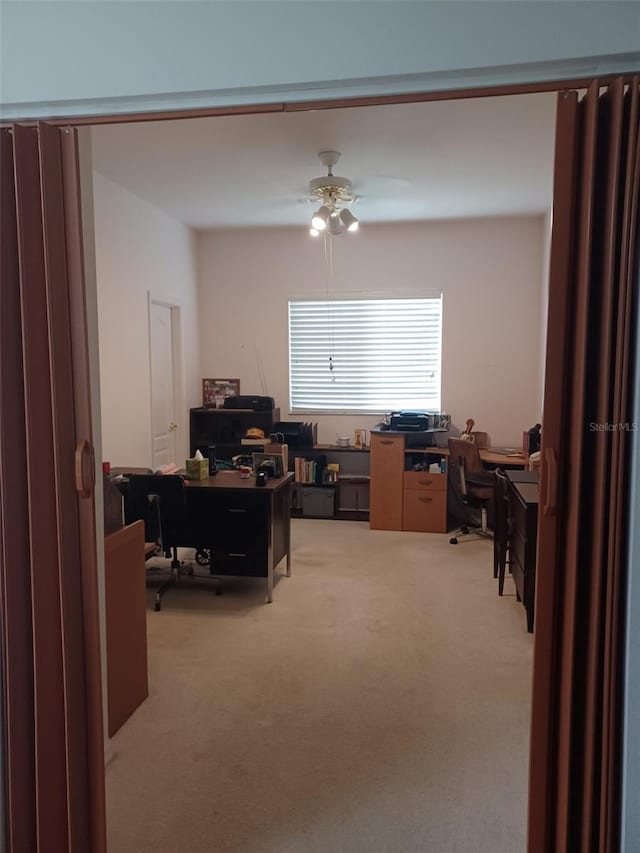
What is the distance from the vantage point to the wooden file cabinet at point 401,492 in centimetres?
548

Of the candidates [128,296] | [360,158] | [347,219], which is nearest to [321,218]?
[347,219]

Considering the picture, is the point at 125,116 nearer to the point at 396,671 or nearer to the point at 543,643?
the point at 543,643

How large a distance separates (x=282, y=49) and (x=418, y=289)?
15.1 feet

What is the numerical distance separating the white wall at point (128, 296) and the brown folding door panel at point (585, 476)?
3.49m

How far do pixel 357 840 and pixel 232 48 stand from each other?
242cm

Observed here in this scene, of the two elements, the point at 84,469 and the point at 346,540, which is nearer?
the point at 84,469

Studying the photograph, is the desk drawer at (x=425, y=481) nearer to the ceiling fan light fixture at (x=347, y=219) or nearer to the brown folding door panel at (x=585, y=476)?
the ceiling fan light fixture at (x=347, y=219)

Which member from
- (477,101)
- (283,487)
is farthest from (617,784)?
(477,101)

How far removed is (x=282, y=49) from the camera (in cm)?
146

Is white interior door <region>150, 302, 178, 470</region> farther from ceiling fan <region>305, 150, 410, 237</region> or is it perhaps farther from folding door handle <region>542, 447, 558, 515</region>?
folding door handle <region>542, 447, 558, 515</region>

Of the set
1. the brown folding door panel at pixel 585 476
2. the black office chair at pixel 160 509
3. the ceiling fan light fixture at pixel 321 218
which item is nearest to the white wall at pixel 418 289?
the ceiling fan light fixture at pixel 321 218

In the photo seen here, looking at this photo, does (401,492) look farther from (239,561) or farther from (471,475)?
(239,561)

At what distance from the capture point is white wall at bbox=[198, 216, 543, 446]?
5.71 m

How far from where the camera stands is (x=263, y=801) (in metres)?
2.10
